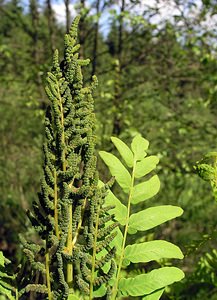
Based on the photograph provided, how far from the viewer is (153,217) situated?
1.06 meters

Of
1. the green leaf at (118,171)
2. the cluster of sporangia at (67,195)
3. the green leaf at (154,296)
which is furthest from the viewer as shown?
the green leaf at (118,171)

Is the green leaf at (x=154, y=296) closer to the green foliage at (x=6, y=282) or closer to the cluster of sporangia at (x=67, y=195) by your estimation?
the cluster of sporangia at (x=67, y=195)

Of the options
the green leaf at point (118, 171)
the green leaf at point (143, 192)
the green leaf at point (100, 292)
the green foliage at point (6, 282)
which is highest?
the green leaf at point (118, 171)

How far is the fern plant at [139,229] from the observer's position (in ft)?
3.21

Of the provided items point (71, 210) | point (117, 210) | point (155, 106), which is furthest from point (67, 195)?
point (155, 106)

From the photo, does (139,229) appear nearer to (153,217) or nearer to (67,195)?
(153,217)

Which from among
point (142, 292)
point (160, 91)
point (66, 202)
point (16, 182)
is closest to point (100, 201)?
point (66, 202)

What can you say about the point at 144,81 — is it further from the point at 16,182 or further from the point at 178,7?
the point at 16,182

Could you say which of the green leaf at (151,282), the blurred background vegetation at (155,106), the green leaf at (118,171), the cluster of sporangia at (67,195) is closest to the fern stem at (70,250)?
the cluster of sporangia at (67,195)

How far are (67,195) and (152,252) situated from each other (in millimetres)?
235

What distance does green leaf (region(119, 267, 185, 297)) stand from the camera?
971 millimetres

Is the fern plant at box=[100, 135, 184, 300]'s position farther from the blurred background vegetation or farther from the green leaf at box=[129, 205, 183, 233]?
the blurred background vegetation

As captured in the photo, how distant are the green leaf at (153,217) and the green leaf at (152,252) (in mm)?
42

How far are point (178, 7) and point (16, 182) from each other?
3.36 m
